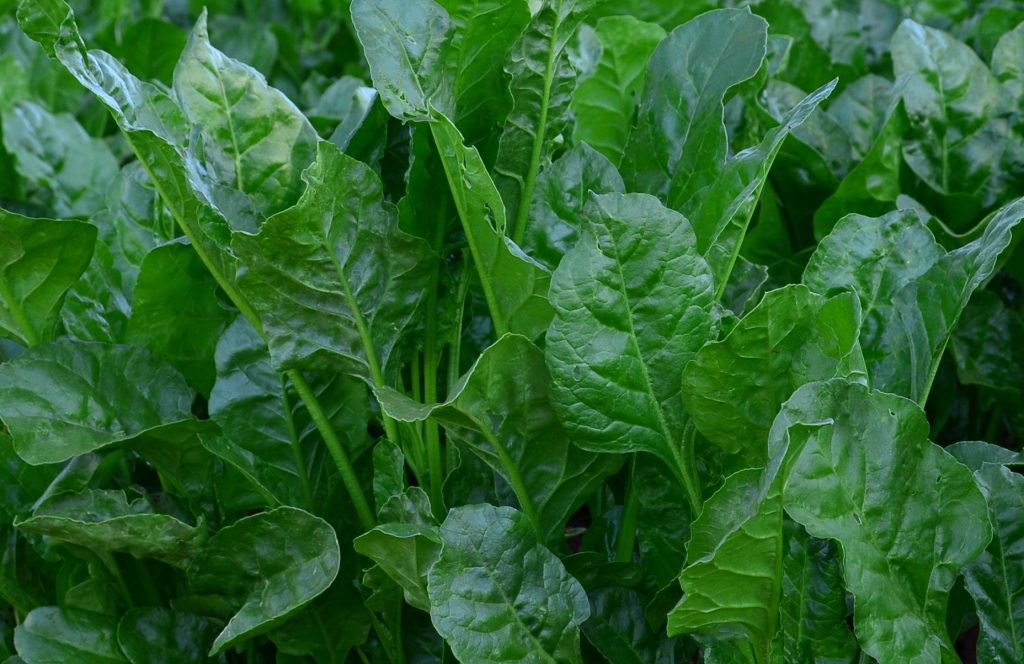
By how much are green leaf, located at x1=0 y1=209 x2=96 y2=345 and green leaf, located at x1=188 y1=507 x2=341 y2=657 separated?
0.34 m

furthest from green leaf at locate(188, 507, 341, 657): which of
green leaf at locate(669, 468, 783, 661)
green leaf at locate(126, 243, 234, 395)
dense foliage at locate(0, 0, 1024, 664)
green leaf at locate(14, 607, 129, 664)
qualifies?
green leaf at locate(669, 468, 783, 661)

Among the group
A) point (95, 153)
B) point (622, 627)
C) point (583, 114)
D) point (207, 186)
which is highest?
point (207, 186)

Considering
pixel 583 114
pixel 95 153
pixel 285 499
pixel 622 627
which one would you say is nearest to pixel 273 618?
pixel 285 499

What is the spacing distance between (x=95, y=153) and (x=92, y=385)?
0.79 metres

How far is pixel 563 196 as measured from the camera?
1.19 m

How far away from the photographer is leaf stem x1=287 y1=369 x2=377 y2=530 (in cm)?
122

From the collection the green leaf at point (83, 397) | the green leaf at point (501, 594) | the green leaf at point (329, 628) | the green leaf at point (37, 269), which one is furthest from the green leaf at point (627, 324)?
the green leaf at point (37, 269)

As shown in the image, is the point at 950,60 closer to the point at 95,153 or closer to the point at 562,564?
the point at 562,564

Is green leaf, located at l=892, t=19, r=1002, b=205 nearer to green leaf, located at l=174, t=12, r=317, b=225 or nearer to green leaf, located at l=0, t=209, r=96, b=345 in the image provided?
green leaf, located at l=174, t=12, r=317, b=225

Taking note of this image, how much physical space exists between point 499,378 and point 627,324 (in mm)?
122

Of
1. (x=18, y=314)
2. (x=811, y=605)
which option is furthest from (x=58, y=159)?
(x=811, y=605)

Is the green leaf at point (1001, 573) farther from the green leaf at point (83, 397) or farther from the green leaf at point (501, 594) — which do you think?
the green leaf at point (83, 397)

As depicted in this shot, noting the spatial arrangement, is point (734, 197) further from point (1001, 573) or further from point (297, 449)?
point (297, 449)

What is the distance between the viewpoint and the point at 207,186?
3.72 ft
